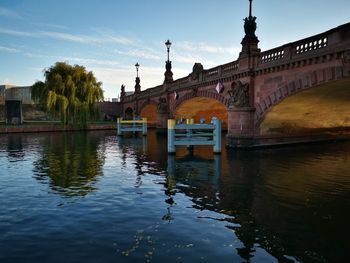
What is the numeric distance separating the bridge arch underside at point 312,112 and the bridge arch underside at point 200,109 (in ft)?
38.5

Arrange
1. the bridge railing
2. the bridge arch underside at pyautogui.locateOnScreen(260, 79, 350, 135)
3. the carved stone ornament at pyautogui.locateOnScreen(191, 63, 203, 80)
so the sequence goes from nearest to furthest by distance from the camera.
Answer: the bridge railing
the bridge arch underside at pyautogui.locateOnScreen(260, 79, 350, 135)
the carved stone ornament at pyautogui.locateOnScreen(191, 63, 203, 80)

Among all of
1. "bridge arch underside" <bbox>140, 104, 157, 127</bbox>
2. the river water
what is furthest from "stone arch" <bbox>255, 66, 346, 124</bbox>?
"bridge arch underside" <bbox>140, 104, 157, 127</bbox>

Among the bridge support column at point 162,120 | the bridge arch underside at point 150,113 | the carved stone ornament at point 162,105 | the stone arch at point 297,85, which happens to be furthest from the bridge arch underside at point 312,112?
the bridge arch underside at point 150,113

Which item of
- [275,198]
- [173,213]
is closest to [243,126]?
[275,198]

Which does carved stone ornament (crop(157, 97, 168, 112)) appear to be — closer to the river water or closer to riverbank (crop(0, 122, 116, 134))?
riverbank (crop(0, 122, 116, 134))

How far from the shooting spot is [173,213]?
327 inches

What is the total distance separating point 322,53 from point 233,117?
27.2 feet

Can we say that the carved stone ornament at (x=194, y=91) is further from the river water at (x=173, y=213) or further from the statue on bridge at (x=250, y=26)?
the river water at (x=173, y=213)

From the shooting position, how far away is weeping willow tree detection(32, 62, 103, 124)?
4160 centimetres

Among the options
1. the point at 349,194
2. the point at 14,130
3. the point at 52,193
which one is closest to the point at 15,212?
the point at 52,193

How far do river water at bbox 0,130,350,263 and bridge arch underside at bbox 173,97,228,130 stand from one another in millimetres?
21702

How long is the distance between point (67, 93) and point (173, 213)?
38.4m

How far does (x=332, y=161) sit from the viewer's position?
18.2 metres

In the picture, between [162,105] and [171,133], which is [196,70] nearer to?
[162,105]
